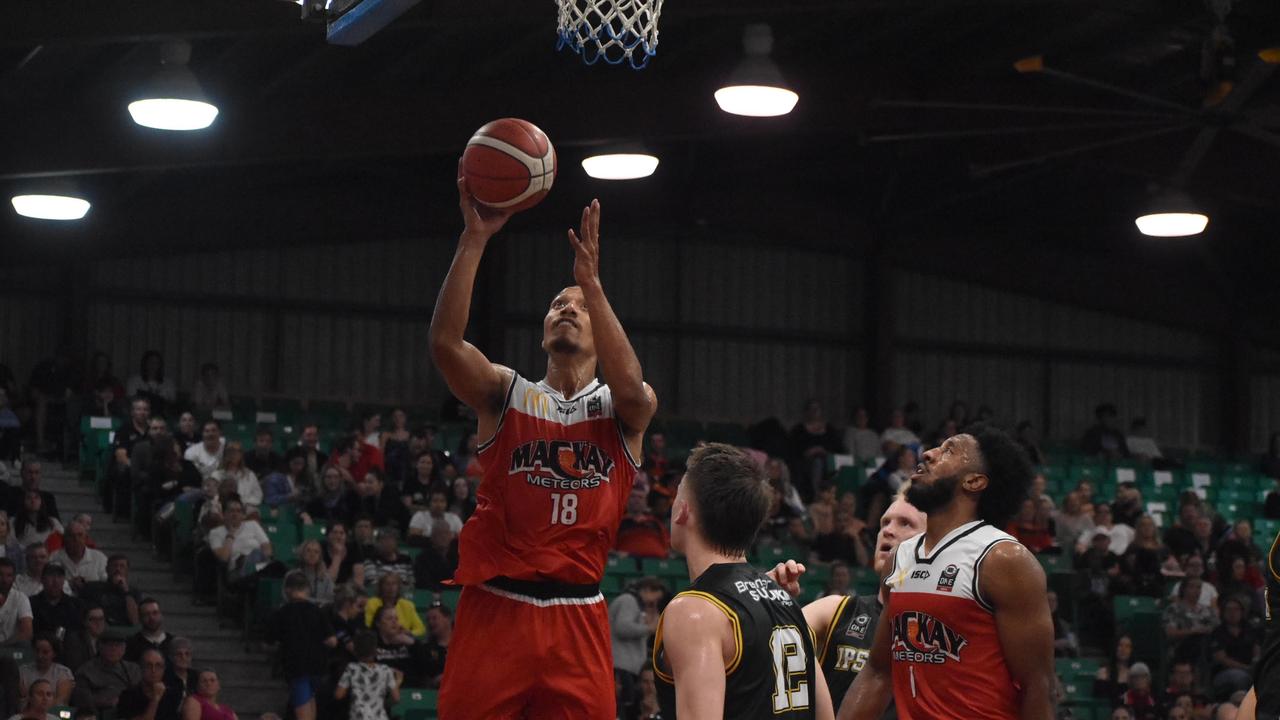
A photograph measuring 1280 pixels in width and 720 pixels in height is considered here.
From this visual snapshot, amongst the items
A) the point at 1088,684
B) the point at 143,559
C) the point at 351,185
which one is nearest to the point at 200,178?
the point at 351,185

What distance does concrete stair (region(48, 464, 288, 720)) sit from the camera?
579 inches

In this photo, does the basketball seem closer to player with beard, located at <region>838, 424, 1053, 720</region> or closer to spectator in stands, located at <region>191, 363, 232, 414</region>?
player with beard, located at <region>838, 424, 1053, 720</region>

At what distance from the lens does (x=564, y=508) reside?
594 cm

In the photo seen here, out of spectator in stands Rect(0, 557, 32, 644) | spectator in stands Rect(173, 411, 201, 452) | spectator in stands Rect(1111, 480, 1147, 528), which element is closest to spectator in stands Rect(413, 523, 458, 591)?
spectator in stands Rect(173, 411, 201, 452)

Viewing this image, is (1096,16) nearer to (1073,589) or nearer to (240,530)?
(1073,589)

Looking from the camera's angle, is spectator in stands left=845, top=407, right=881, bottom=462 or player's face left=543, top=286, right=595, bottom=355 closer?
player's face left=543, top=286, right=595, bottom=355

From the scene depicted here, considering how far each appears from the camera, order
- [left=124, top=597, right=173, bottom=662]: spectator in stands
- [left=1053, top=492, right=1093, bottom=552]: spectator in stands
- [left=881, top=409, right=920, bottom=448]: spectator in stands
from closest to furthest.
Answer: [left=124, top=597, right=173, bottom=662]: spectator in stands → [left=1053, top=492, right=1093, bottom=552]: spectator in stands → [left=881, top=409, right=920, bottom=448]: spectator in stands

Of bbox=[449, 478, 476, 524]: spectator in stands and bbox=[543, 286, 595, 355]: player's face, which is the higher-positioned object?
bbox=[543, 286, 595, 355]: player's face

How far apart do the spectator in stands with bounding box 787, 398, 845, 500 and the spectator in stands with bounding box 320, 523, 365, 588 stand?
7725 millimetres

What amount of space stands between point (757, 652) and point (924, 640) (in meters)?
0.76

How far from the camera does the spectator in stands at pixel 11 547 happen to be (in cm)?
1409

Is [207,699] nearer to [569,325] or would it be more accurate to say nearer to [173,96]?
[173,96]

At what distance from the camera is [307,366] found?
24.0 metres

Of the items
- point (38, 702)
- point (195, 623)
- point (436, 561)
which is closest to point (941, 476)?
point (38, 702)
